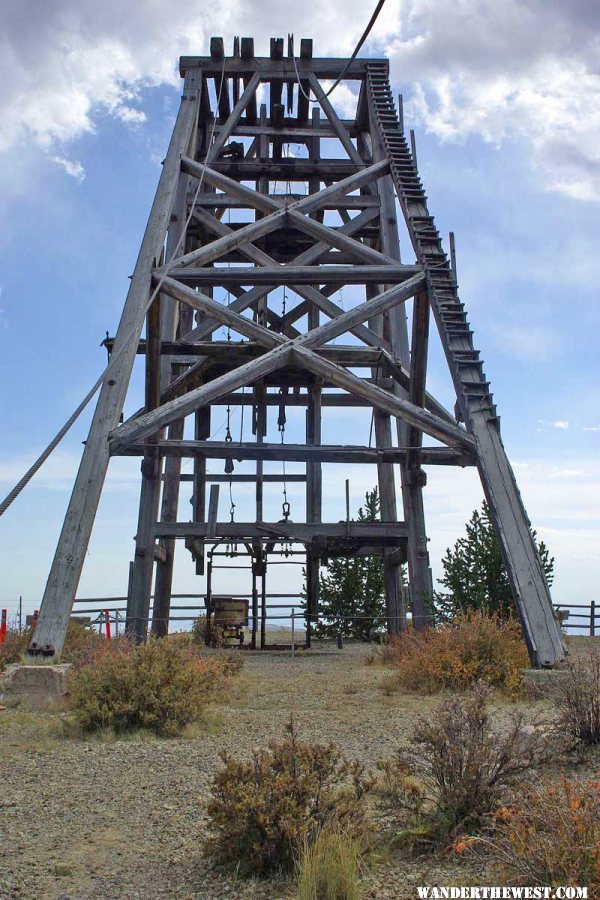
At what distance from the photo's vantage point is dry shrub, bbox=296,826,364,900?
3.24 metres

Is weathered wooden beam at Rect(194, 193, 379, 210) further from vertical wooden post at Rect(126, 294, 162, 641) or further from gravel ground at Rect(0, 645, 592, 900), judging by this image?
gravel ground at Rect(0, 645, 592, 900)

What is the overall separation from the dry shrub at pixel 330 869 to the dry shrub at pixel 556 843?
22.4 inches

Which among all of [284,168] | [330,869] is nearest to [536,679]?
[330,869]

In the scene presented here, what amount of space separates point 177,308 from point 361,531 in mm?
4909

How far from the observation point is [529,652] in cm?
827

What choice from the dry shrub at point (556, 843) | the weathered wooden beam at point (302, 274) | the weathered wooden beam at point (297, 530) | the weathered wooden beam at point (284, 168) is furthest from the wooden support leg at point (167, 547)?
the dry shrub at point (556, 843)

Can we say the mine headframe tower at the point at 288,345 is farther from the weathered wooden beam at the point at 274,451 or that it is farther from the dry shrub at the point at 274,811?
the dry shrub at the point at 274,811

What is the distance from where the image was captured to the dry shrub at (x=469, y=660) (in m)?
8.31

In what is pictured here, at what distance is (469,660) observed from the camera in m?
8.56

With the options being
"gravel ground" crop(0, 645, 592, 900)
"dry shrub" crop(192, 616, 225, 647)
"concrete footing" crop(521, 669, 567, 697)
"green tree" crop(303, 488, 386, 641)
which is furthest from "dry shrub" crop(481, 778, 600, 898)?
"green tree" crop(303, 488, 386, 641)

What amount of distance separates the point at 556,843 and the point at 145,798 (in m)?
2.57

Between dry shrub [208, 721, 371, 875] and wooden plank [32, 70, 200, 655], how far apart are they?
456 cm

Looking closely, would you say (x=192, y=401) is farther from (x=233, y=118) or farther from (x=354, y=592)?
(x=354, y=592)

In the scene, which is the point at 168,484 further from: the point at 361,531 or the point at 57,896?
the point at 57,896
